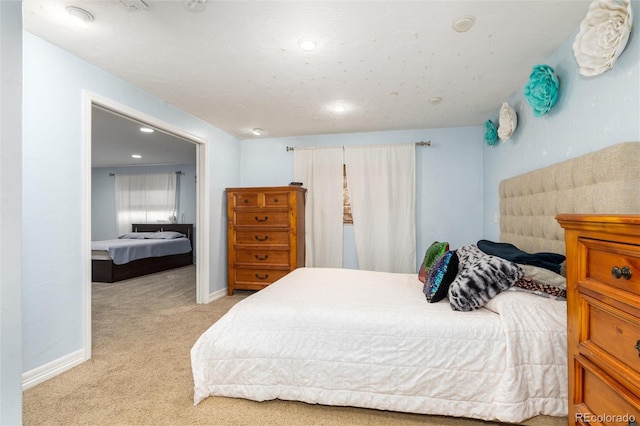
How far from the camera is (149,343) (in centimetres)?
252

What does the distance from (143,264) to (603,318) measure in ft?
20.6

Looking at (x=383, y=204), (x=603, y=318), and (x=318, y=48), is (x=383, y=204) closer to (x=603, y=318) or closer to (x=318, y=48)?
(x=318, y=48)

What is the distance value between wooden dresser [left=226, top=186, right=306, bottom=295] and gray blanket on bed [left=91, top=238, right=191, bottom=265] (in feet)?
8.02

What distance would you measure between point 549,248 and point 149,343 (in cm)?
317

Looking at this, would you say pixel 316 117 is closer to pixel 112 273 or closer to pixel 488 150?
pixel 488 150

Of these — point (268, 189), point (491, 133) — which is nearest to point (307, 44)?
point (268, 189)

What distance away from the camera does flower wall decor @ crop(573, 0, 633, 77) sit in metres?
1.39

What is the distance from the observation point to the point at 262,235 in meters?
3.88

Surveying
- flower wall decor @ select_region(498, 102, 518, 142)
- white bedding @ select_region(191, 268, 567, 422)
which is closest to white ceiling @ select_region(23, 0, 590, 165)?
flower wall decor @ select_region(498, 102, 518, 142)

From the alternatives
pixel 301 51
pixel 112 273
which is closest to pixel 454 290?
pixel 301 51

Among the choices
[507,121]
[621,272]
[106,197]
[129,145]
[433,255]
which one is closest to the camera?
[621,272]

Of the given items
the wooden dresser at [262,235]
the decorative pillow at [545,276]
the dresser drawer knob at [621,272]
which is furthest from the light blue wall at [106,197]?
the dresser drawer knob at [621,272]

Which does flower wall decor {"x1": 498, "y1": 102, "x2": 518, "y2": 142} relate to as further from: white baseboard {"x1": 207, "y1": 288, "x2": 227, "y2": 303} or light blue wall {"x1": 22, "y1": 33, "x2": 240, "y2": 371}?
white baseboard {"x1": 207, "y1": 288, "x2": 227, "y2": 303}

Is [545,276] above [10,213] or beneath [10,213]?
beneath
